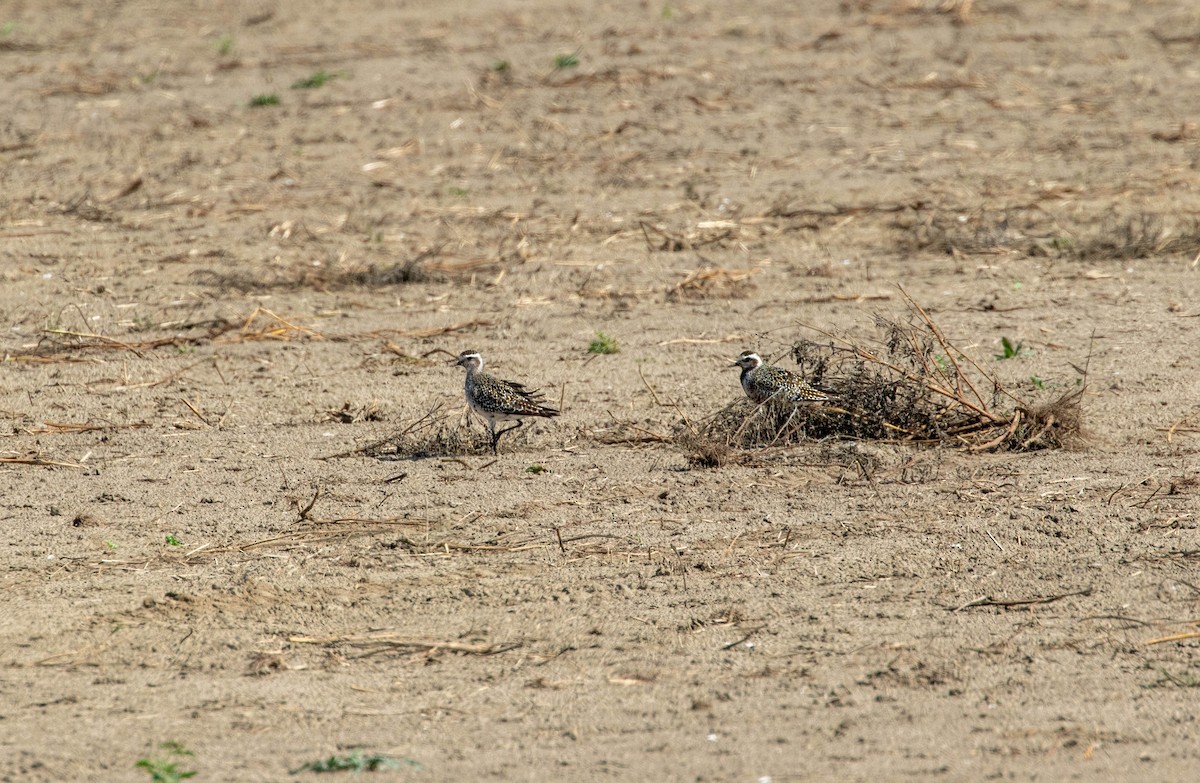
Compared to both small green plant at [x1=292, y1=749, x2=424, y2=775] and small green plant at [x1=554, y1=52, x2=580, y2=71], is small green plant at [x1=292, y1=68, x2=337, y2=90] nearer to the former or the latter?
small green plant at [x1=554, y1=52, x2=580, y2=71]

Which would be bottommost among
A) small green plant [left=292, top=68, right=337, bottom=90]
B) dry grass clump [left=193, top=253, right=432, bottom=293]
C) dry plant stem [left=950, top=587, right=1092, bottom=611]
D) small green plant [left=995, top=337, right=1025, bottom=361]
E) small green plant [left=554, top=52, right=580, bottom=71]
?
small green plant [left=995, top=337, right=1025, bottom=361]

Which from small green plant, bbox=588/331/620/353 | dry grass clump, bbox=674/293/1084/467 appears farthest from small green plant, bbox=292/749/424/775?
small green plant, bbox=588/331/620/353

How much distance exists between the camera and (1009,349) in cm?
1112

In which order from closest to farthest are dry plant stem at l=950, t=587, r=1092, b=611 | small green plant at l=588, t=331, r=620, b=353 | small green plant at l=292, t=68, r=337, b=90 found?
dry plant stem at l=950, t=587, r=1092, b=611
small green plant at l=588, t=331, r=620, b=353
small green plant at l=292, t=68, r=337, b=90

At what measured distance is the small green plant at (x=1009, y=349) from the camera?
36.4 ft

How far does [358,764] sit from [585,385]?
17.3 ft

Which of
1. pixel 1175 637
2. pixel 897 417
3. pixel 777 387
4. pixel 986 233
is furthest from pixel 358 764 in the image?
pixel 986 233

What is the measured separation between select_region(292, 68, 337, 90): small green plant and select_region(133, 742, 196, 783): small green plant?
13.5 m

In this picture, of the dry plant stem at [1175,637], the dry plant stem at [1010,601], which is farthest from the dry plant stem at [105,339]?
the dry plant stem at [1175,637]

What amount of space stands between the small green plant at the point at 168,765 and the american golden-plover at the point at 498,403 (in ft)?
12.3

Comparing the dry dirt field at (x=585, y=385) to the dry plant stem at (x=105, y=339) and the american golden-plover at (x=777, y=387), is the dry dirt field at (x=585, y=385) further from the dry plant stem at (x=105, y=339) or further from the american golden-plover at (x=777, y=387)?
the american golden-plover at (x=777, y=387)

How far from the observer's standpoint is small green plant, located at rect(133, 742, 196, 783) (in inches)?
230

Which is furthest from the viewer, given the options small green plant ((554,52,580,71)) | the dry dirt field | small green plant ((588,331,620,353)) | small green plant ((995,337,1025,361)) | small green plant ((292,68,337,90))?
small green plant ((554,52,580,71))

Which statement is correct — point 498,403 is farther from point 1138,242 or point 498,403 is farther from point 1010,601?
point 1138,242
